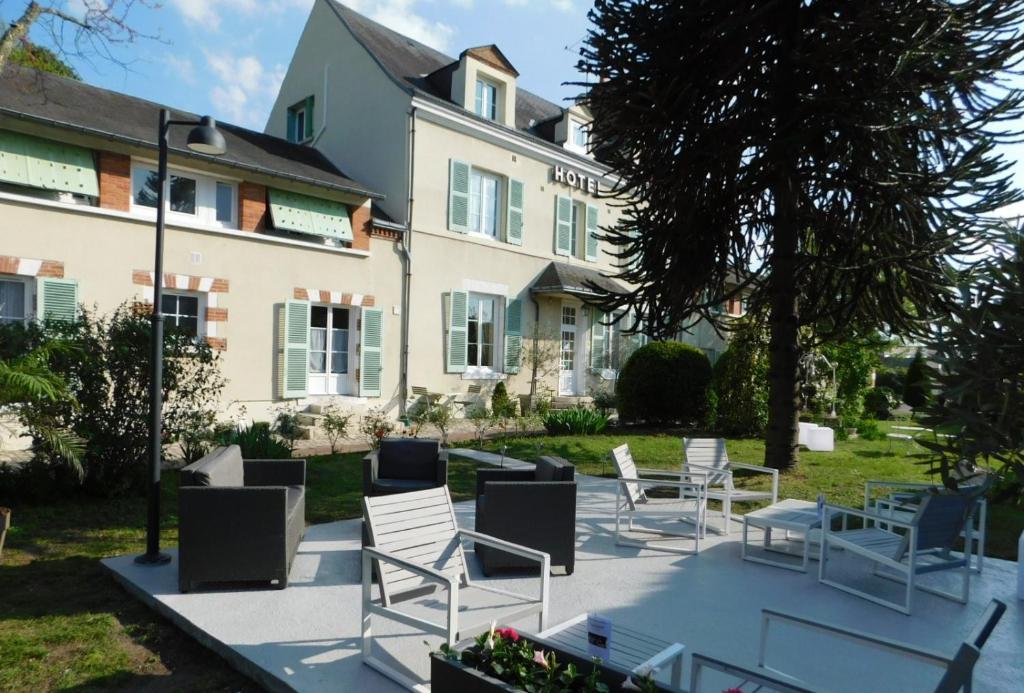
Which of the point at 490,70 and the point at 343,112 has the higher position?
the point at 490,70

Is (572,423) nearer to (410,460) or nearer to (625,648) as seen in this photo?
(410,460)

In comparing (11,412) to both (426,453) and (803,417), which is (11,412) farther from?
(803,417)

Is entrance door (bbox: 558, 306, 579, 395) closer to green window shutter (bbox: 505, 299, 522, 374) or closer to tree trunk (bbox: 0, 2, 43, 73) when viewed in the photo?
green window shutter (bbox: 505, 299, 522, 374)

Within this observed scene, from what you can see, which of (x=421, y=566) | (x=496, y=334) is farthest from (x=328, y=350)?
(x=421, y=566)

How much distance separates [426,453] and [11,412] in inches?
158

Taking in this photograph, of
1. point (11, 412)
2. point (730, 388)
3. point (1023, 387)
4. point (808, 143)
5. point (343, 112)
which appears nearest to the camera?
point (1023, 387)

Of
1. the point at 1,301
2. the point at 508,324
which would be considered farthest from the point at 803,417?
Result: the point at 1,301

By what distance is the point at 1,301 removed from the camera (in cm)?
1066

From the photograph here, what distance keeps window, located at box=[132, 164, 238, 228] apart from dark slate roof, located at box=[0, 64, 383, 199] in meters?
0.55

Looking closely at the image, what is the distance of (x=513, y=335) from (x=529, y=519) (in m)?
12.7

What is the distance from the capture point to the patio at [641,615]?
3963mm

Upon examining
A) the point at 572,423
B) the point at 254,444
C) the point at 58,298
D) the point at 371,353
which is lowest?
the point at 572,423

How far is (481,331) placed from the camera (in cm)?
1766

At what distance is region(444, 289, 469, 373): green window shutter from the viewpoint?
16469 mm
